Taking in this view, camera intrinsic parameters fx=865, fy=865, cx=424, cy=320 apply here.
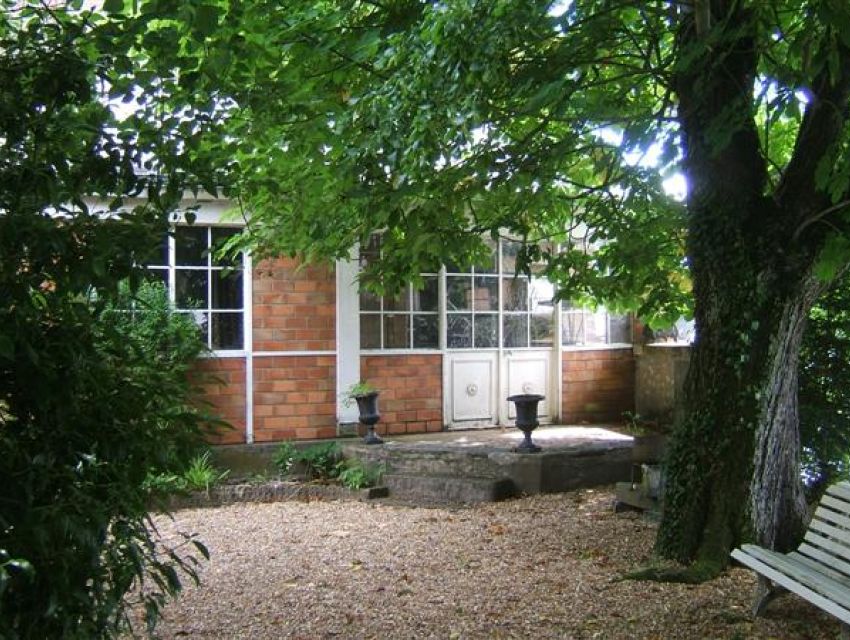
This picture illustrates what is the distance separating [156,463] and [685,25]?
473cm

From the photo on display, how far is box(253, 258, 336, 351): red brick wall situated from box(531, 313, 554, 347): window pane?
124 inches

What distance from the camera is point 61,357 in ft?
8.57

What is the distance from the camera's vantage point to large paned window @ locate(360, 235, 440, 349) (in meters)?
11.6

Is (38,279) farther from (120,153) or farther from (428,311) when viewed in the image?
(428,311)

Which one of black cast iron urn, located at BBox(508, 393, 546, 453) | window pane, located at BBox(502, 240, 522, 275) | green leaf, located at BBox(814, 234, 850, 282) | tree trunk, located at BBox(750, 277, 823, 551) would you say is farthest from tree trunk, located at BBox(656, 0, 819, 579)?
window pane, located at BBox(502, 240, 522, 275)

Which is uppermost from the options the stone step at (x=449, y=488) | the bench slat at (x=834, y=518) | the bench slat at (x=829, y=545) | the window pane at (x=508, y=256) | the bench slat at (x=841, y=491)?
the window pane at (x=508, y=256)

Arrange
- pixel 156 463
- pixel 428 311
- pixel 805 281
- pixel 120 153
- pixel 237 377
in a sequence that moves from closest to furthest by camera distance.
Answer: pixel 156 463 < pixel 120 153 < pixel 805 281 < pixel 237 377 < pixel 428 311

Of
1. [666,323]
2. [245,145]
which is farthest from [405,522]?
[245,145]

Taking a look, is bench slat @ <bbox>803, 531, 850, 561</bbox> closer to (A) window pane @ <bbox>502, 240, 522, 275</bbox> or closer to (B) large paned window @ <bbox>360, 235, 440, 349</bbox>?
(B) large paned window @ <bbox>360, 235, 440, 349</bbox>

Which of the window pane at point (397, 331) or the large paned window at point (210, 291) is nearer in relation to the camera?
the large paned window at point (210, 291)

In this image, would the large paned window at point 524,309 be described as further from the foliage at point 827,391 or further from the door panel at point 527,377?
the foliage at point 827,391

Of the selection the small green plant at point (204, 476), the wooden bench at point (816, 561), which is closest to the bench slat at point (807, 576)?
the wooden bench at point (816, 561)

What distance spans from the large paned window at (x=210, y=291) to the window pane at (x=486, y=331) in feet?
10.9

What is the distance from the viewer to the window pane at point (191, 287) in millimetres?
10602
